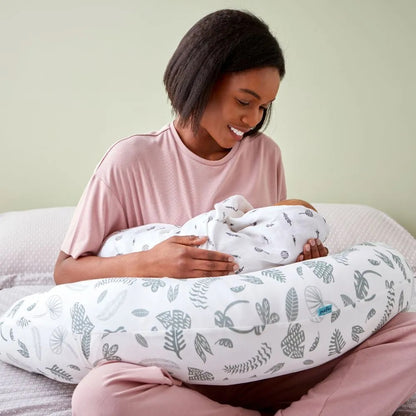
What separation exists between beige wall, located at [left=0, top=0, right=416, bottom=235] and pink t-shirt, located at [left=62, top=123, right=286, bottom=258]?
3.19 feet

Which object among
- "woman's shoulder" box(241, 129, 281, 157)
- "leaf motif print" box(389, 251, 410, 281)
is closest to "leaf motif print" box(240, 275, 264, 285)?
"leaf motif print" box(389, 251, 410, 281)

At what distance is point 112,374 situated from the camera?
944 mm

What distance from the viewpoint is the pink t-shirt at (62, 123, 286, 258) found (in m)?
1.36

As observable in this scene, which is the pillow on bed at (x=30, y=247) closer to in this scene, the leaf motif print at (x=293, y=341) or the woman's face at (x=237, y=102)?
the woman's face at (x=237, y=102)

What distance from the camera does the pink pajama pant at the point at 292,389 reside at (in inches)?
36.6

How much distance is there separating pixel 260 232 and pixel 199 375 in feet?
1.05

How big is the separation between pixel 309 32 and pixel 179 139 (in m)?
1.17

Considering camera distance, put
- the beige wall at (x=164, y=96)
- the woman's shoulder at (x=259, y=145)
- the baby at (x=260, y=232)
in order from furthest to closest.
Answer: the beige wall at (x=164, y=96) → the woman's shoulder at (x=259, y=145) → the baby at (x=260, y=232)

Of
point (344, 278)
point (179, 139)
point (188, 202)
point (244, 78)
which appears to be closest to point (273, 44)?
point (244, 78)

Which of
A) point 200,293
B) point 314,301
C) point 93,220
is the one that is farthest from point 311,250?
point 93,220

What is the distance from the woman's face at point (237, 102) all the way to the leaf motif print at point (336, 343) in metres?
0.55

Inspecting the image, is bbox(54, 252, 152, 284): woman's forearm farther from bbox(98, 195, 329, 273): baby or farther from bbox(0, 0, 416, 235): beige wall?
bbox(0, 0, 416, 235): beige wall

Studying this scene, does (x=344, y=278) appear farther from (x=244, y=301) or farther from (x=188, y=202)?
(x=188, y=202)

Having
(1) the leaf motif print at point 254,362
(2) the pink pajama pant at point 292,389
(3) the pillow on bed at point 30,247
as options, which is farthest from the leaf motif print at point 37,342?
(3) the pillow on bed at point 30,247
